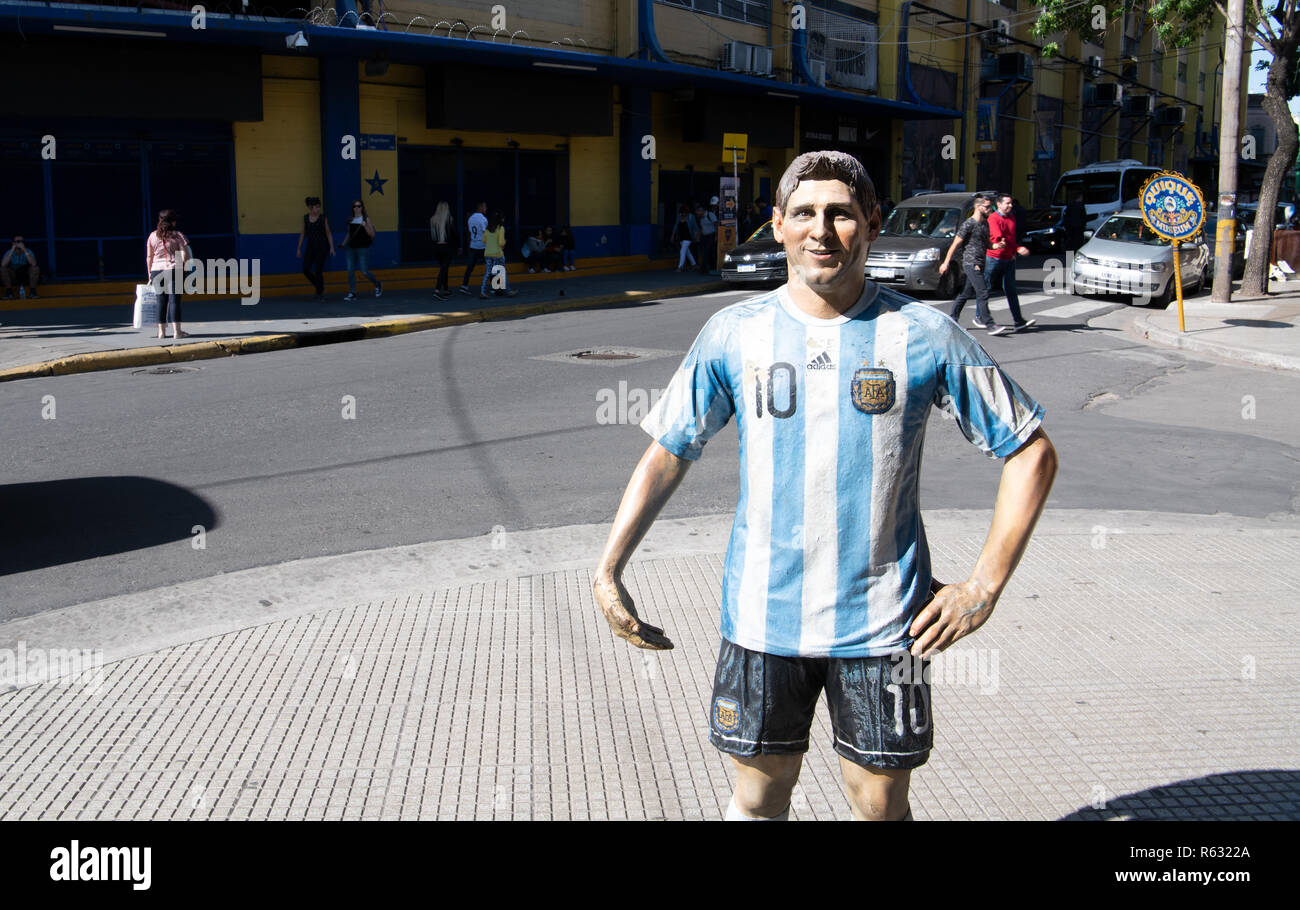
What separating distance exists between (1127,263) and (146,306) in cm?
1555

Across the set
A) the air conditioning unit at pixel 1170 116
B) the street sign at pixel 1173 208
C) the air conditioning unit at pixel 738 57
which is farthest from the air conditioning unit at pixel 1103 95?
the street sign at pixel 1173 208

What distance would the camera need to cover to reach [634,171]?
28391 mm

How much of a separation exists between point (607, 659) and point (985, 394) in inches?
108

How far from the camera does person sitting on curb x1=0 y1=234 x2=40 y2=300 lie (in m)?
18.7

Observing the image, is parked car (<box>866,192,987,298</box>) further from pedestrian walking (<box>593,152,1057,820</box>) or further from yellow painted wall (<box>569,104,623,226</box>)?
pedestrian walking (<box>593,152,1057,820</box>)

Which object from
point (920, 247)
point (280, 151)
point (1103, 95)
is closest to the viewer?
point (920, 247)

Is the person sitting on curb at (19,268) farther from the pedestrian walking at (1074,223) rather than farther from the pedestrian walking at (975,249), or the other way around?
the pedestrian walking at (1074,223)

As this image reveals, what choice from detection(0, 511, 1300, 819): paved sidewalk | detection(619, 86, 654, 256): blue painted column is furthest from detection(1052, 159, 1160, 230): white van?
detection(0, 511, 1300, 819): paved sidewalk

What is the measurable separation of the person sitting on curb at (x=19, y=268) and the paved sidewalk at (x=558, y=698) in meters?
15.1

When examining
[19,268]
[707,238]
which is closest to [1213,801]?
[19,268]

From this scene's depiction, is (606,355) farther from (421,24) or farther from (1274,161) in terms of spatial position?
(1274,161)

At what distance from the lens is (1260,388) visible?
41.2 feet
